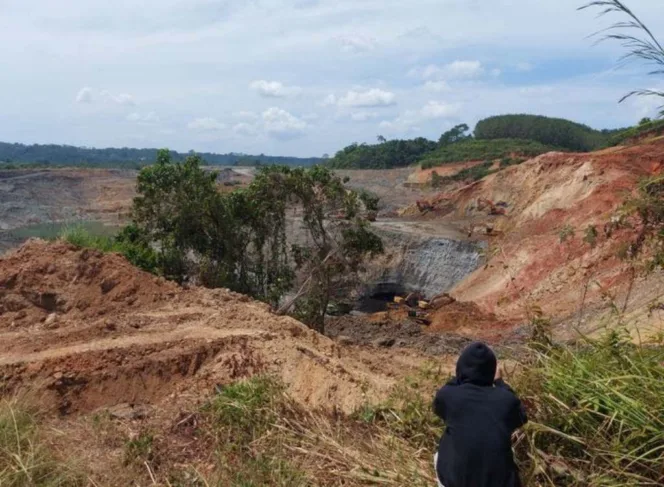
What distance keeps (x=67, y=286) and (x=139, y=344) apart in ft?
9.76

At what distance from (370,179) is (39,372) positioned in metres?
52.2

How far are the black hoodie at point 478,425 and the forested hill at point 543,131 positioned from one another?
65.8 metres

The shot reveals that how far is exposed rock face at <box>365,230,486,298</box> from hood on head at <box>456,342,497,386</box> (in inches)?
1001

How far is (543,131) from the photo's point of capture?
71.8m

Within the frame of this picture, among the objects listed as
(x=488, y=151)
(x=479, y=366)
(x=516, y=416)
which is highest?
(x=488, y=151)

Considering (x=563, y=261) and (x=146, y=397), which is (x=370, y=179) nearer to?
(x=563, y=261)

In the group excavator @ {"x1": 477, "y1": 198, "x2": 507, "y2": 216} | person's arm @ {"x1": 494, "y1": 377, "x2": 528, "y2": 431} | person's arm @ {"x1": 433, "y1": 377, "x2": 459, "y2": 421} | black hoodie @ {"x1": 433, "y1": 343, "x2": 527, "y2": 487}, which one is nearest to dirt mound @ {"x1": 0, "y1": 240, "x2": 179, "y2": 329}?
person's arm @ {"x1": 433, "y1": 377, "x2": 459, "y2": 421}

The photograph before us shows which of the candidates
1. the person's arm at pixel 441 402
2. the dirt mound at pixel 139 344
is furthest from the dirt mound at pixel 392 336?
the person's arm at pixel 441 402

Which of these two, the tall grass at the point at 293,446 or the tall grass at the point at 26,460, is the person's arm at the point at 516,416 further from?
the tall grass at the point at 26,460

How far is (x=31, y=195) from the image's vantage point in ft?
205

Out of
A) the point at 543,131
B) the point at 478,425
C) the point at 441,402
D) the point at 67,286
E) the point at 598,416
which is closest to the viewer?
the point at 478,425

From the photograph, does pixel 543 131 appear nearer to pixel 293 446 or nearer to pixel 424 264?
pixel 424 264

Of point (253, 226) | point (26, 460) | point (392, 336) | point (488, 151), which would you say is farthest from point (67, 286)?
point (488, 151)

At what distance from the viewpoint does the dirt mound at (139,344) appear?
26.1 feet
